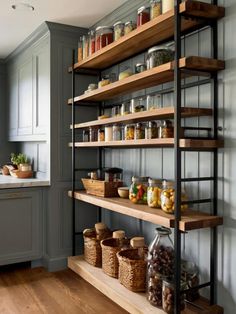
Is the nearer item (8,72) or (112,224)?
(112,224)

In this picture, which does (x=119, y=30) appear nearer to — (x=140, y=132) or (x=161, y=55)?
(x=161, y=55)

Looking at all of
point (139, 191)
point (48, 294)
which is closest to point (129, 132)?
point (139, 191)

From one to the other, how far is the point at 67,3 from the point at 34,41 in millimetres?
928

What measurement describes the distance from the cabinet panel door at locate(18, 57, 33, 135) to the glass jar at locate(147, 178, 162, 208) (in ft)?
6.23

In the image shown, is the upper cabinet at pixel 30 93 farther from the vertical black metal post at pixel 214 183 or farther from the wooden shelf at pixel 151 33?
the vertical black metal post at pixel 214 183

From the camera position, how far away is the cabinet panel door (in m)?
3.67

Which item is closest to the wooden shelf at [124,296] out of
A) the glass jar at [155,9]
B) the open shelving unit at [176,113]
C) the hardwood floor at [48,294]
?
the open shelving unit at [176,113]

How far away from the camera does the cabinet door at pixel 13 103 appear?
416 centimetres

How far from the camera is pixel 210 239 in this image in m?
1.97

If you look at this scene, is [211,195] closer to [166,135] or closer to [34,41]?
[166,135]

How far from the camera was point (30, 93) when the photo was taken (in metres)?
3.68

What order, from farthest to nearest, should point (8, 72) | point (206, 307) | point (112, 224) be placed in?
point (8, 72)
point (112, 224)
point (206, 307)

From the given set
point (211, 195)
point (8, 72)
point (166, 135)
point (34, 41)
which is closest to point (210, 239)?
point (211, 195)

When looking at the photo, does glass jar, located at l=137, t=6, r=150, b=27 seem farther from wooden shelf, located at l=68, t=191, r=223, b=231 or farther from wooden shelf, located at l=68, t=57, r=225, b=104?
wooden shelf, located at l=68, t=191, r=223, b=231
